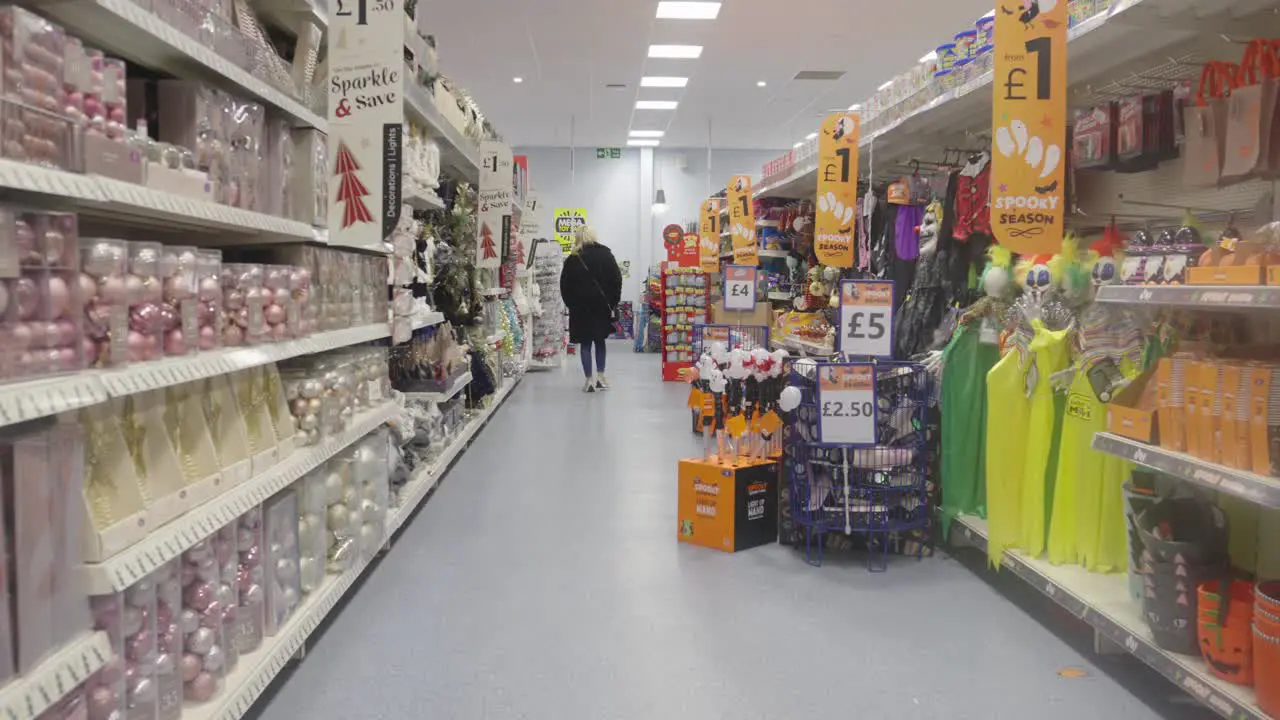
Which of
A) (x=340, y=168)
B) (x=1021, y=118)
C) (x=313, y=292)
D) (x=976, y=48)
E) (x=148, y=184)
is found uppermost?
(x=976, y=48)

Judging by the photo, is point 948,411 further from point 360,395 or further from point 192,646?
point 192,646

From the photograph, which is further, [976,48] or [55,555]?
[976,48]

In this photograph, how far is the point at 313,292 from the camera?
9.78ft

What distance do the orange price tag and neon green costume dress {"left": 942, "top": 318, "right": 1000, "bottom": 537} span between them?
0.92 m

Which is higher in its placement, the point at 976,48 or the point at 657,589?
the point at 976,48

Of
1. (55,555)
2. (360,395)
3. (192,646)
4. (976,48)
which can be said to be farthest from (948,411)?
(55,555)

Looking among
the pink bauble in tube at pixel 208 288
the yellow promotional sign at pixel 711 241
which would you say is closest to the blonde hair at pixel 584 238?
the yellow promotional sign at pixel 711 241

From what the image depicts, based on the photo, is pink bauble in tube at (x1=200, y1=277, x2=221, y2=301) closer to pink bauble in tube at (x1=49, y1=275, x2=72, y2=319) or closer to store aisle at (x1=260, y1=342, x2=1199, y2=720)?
pink bauble in tube at (x1=49, y1=275, x2=72, y2=319)

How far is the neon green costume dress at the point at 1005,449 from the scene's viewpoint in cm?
342

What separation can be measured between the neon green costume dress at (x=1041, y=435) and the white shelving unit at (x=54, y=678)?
301 cm

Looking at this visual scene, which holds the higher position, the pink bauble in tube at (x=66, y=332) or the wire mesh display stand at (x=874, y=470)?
the pink bauble in tube at (x=66, y=332)

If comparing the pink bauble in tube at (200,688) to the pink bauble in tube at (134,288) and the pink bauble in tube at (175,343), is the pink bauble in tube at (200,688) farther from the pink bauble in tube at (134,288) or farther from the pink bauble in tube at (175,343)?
the pink bauble in tube at (134,288)

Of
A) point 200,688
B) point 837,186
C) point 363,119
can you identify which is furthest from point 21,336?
point 837,186

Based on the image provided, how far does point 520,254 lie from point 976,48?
7.80 metres
